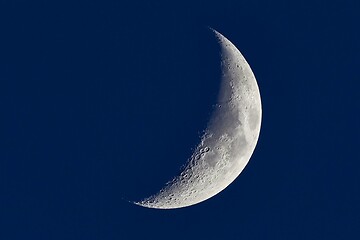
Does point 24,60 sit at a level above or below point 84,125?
above

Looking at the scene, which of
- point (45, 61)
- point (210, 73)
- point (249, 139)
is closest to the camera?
point (45, 61)

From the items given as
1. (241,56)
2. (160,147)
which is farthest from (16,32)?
(241,56)

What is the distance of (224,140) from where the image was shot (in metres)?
17.4

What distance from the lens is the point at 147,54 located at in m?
16.1

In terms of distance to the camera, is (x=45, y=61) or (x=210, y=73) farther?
(x=210, y=73)

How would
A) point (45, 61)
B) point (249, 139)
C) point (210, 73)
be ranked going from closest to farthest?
1. point (45, 61)
2. point (210, 73)
3. point (249, 139)

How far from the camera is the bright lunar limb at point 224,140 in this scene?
1725 centimetres

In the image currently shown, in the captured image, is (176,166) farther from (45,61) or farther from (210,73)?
(45,61)

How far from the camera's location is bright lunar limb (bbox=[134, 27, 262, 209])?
17250 mm

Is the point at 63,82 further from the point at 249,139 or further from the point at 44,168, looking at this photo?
the point at 249,139

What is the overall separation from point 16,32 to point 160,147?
4.40m

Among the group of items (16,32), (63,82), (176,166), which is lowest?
(176,166)

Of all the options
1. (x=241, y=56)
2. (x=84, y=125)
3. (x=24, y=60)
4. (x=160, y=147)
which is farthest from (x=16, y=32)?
(x=241, y=56)

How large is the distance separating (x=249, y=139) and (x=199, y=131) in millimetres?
1943
